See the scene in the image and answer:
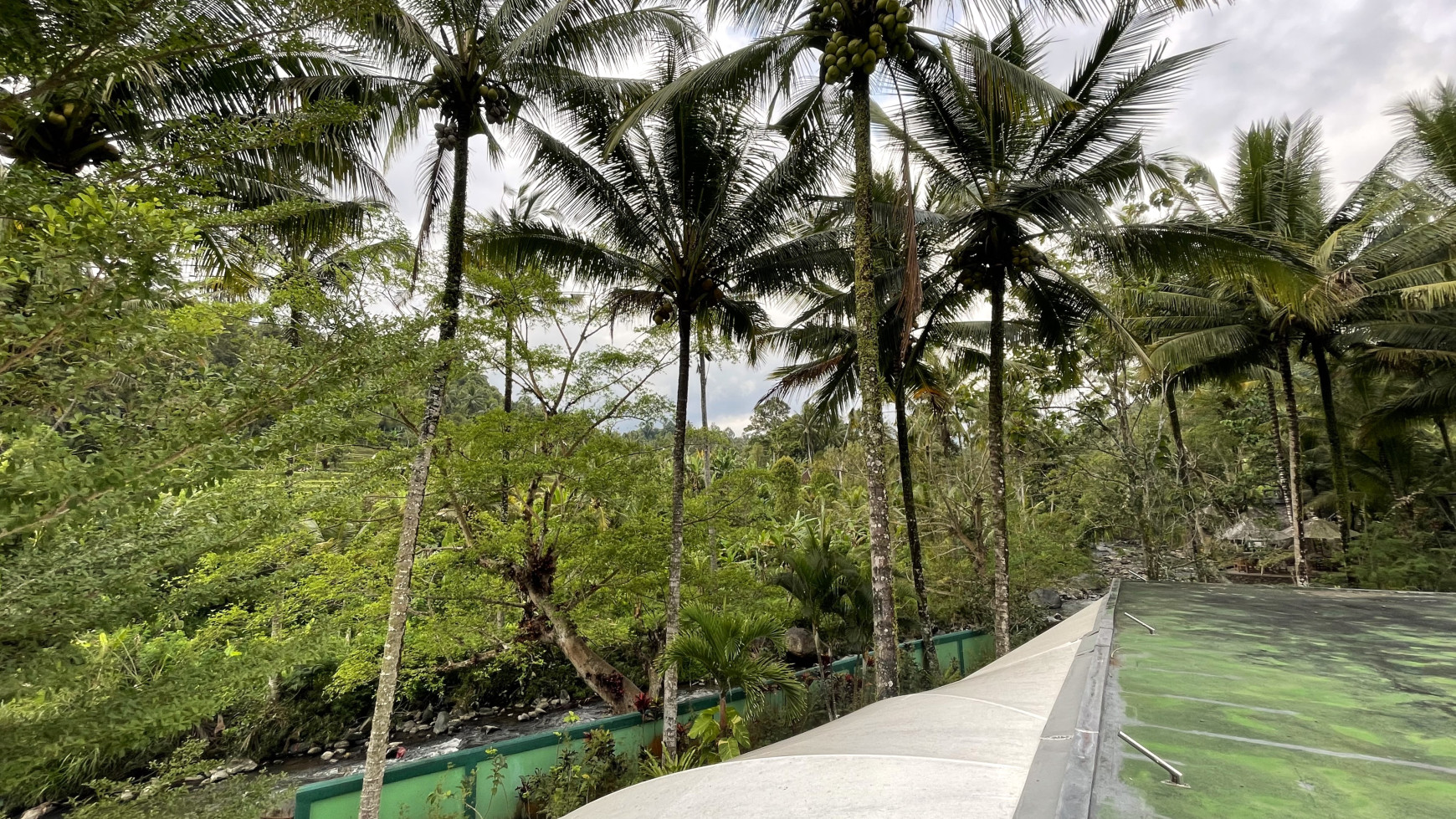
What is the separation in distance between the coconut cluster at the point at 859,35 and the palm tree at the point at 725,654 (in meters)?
5.89

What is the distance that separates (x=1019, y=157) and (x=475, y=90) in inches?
272

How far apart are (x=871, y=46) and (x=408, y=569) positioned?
22.2 feet

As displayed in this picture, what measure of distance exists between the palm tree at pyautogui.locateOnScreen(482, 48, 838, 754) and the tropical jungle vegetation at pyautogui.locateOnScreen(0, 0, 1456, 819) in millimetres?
58

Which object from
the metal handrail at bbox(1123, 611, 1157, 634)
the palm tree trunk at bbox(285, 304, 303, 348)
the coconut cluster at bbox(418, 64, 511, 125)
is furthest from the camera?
the coconut cluster at bbox(418, 64, 511, 125)

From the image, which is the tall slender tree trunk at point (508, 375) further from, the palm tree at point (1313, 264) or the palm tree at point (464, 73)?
the palm tree at point (1313, 264)

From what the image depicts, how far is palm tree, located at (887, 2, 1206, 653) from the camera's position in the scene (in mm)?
6426

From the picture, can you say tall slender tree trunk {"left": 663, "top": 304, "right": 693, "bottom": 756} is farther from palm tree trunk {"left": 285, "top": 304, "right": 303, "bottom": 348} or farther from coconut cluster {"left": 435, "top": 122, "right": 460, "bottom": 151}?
palm tree trunk {"left": 285, "top": 304, "right": 303, "bottom": 348}

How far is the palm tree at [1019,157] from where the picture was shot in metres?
6.43

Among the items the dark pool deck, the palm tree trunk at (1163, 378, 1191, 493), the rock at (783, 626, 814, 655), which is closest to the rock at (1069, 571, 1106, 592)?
the palm tree trunk at (1163, 378, 1191, 493)

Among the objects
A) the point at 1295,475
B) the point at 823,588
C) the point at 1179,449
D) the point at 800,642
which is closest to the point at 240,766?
the point at 823,588

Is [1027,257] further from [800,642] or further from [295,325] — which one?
[800,642]

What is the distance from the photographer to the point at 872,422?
17.5 ft

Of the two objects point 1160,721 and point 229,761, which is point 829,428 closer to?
point 1160,721

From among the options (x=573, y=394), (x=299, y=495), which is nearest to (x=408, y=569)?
(x=299, y=495)
